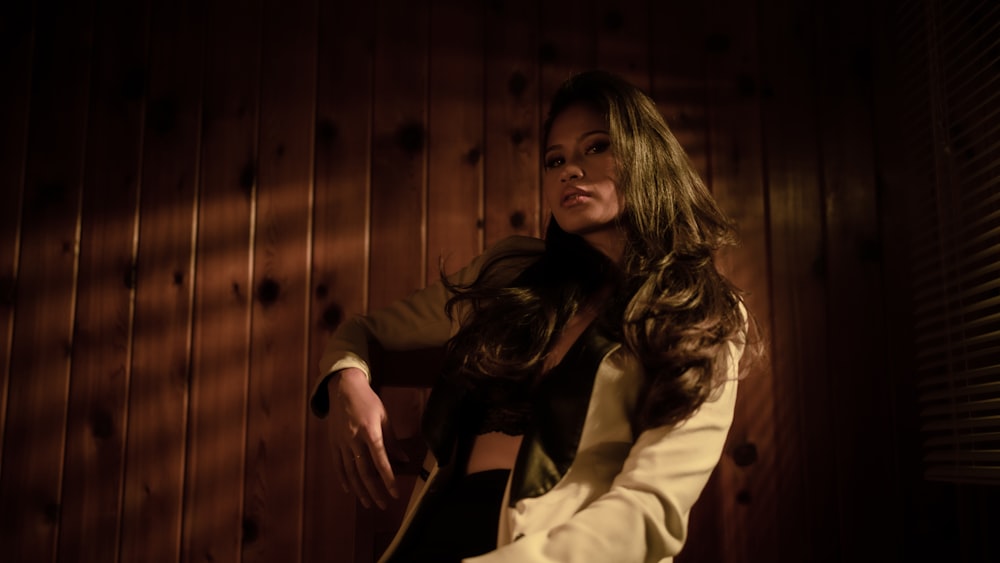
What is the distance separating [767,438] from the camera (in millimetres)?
1673

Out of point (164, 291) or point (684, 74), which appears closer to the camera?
point (164, 291)

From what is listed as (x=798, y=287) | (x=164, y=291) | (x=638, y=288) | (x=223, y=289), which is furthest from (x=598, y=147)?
(x=164, y=291)

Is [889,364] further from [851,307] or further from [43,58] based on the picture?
[43,58]

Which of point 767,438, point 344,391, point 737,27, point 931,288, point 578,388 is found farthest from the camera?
point 737,27

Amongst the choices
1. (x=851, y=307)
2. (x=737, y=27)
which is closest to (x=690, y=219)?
(x=851, y=307)

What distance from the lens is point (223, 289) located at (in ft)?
5.51

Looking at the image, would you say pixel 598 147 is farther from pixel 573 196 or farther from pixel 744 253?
pixel 744 253

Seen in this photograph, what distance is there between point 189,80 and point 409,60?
0.51 metres

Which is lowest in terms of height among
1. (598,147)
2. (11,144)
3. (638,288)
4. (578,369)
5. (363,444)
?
(363,444)

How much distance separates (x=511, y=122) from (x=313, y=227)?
518 millimetres

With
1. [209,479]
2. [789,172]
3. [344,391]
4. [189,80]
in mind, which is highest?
[189,80]

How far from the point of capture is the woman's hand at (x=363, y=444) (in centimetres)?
107

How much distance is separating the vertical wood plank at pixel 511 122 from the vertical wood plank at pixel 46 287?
93 centimetres

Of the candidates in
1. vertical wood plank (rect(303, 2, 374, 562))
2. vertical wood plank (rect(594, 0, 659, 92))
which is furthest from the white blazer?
vertical wood plank (rect(594, 0, 659, 92))
